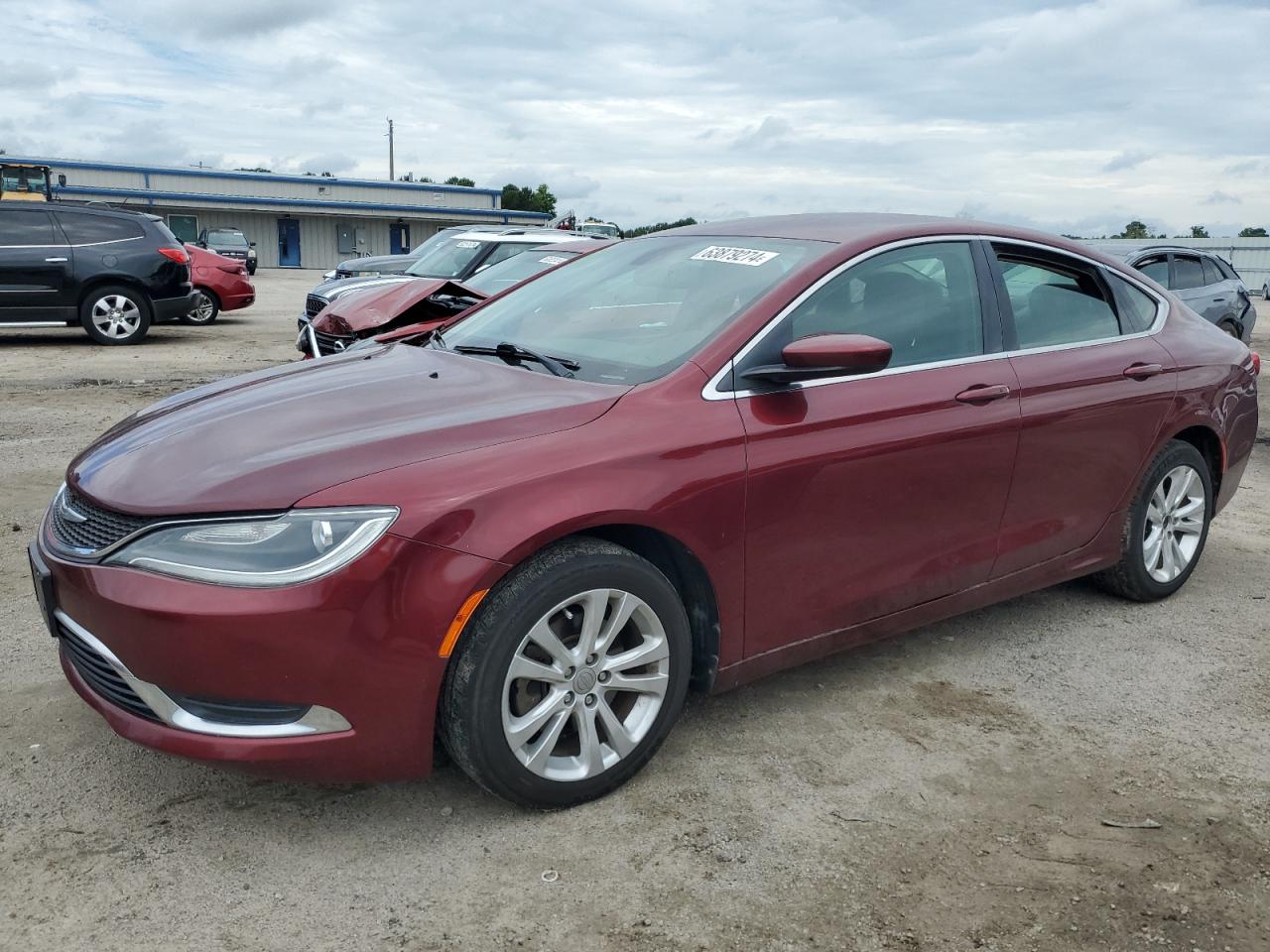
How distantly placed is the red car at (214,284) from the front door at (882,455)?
47.2ft

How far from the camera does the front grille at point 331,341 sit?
7562 mm

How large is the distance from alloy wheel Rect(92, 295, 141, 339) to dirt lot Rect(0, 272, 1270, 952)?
10216 mm

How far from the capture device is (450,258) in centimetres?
1130

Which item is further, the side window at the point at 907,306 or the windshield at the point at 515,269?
the windshield at the point at 515,269

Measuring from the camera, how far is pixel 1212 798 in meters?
3.09

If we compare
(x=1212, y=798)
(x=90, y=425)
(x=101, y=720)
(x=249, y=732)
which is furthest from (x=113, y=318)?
(x=1212, y=798)

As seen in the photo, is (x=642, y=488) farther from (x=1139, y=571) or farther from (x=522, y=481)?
(x=1139, y=571)

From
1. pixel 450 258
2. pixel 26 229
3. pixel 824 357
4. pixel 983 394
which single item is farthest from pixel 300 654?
pixel 26 229

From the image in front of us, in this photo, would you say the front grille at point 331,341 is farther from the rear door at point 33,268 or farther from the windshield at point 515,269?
the rear door at point 33,268

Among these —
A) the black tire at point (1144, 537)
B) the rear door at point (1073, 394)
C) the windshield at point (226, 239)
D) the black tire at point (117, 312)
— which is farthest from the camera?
the windshield at point (226, 239)

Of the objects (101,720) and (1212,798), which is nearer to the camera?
(1212,798)

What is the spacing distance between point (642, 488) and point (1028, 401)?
1.71m

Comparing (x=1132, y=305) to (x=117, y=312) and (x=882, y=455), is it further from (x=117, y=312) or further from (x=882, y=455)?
(x=117, y=312)

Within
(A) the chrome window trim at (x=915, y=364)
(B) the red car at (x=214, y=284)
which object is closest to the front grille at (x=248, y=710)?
(A) the chrome window trim at (x=915, y=364)
